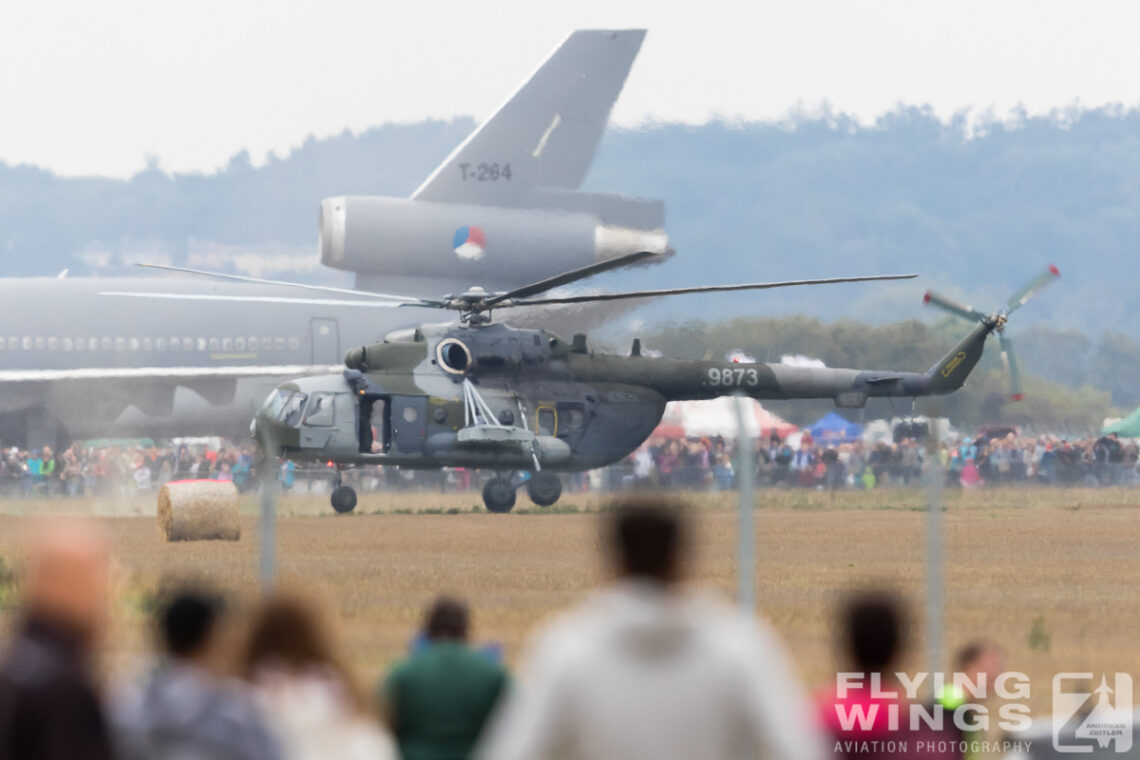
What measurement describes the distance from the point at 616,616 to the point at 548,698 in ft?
0.72

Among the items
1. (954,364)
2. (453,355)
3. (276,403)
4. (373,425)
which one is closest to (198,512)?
(276,403)

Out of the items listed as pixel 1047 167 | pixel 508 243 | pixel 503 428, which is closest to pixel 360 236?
pixel 508 243

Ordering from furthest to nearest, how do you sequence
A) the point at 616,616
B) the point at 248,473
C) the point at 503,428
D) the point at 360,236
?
the point at 360,236
the point at 248,473
the point at 503,428
the point at 616,616

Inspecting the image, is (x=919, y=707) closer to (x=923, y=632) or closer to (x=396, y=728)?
(x=396, y=728)

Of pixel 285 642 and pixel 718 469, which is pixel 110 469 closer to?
pixel 718 469

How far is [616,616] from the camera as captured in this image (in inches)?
155

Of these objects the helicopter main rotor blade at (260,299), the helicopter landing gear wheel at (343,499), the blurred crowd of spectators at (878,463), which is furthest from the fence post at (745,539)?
the helicopter main rotor blade at (260,299)

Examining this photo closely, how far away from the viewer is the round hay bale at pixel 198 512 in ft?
68.5

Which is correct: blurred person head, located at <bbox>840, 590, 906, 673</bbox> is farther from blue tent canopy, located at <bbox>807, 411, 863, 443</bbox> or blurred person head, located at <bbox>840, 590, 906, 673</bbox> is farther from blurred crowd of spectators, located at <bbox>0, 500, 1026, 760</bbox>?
blue tent canopy, located at <bbox>807, 411, 863, 443</bbox>

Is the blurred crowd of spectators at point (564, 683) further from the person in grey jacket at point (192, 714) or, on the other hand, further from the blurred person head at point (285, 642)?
the blurred person head at point (285, 642)

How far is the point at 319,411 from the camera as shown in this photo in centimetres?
2739

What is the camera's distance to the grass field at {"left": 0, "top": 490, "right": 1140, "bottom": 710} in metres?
12.4

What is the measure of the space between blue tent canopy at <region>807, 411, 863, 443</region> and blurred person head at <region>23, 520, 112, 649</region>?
35648 mm

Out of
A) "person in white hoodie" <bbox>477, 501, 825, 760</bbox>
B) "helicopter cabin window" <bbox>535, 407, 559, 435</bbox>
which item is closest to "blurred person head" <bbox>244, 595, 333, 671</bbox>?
"person in white hoodie" <bbox>477, 501, 825, 760</bbox>
